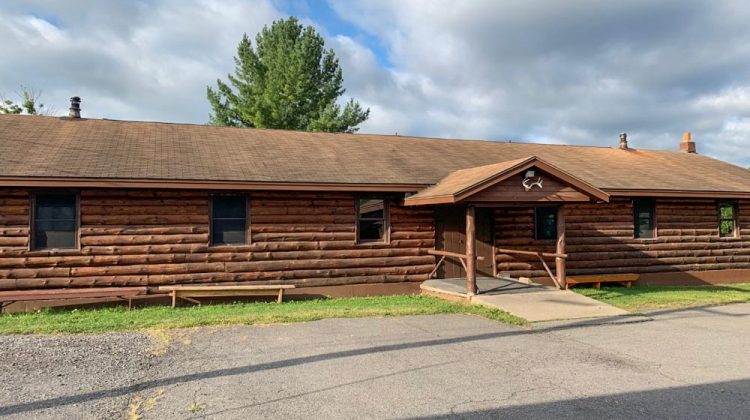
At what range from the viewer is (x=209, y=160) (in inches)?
486

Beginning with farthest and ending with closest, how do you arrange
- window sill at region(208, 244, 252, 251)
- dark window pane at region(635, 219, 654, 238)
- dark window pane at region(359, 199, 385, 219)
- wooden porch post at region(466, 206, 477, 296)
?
dark window pane at region(635, 219, 654, 238) → dark window pane at region(359, 199, 385, 219) → window sill at region(208, 244, 252, 251) → wooden porch post at region(466, 206, 477, 296)

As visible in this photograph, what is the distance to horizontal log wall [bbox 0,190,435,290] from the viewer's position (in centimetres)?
1043

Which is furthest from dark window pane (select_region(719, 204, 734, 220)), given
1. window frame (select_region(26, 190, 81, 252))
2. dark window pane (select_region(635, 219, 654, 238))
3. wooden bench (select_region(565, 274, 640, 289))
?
window frame (select_region(26, 190, 81, 252))

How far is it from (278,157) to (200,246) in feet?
10.5

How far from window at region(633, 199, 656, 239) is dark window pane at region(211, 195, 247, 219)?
10.8 metres

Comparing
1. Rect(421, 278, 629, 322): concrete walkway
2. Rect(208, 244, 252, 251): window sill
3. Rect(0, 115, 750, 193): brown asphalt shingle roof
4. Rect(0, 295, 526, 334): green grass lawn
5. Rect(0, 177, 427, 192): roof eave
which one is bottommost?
Rect(0, 295, 526, 334): green grass lawn

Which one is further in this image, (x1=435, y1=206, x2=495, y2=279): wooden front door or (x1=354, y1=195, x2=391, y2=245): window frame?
(x1=435, y1=206, x2=495, y2=279): wooden front door

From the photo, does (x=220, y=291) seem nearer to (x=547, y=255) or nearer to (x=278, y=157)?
(x=278, y=157)

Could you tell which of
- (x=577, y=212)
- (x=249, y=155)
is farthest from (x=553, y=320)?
(x=249, y=155)

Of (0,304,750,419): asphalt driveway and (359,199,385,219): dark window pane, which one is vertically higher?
(359,199,385,219): dark window pane

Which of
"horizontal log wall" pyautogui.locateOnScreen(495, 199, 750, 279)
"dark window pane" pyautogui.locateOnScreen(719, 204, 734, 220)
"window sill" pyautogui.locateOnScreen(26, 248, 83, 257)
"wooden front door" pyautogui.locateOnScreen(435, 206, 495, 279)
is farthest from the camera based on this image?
"dark window pane" pyautogui.locateOnScreen(719, 204, 734, 220)

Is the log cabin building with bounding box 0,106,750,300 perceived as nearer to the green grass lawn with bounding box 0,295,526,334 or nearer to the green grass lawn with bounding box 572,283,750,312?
the green grass lawn with bounding box 0,295,526,334

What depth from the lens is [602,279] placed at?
14.1 metres

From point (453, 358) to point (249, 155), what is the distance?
8.39 meters
